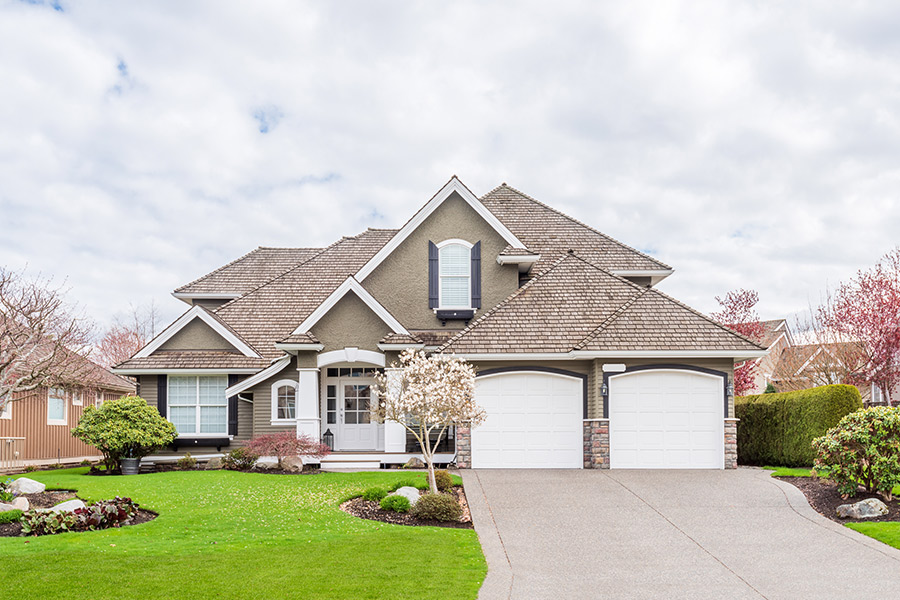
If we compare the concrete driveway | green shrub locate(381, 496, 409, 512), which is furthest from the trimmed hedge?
green shrub locate(381, 496, 409, 512)

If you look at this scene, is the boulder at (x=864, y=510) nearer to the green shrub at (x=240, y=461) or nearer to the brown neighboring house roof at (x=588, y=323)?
the brown neighboring house roof at (x=588, y=323)

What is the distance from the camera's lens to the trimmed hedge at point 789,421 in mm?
19281

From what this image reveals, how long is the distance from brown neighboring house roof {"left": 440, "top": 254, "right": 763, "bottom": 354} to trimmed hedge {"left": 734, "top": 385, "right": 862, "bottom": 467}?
2191 mm

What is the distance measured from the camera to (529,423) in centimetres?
2016

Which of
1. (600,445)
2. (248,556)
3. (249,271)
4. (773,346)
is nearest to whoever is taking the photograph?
(248,556)

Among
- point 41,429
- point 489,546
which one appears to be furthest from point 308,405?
point 41,429

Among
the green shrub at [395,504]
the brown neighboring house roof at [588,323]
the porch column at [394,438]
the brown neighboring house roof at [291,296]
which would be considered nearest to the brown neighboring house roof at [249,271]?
the brown neighboring house roof at [291,296]

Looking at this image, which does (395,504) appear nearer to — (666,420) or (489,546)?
(489,546)

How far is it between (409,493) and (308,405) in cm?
762

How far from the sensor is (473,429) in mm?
20047

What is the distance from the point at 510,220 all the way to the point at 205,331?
10.6 metres

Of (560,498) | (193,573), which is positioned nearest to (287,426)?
(560,498)

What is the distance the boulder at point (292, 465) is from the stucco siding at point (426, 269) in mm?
5252

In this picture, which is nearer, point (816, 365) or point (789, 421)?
point (789, 421)
